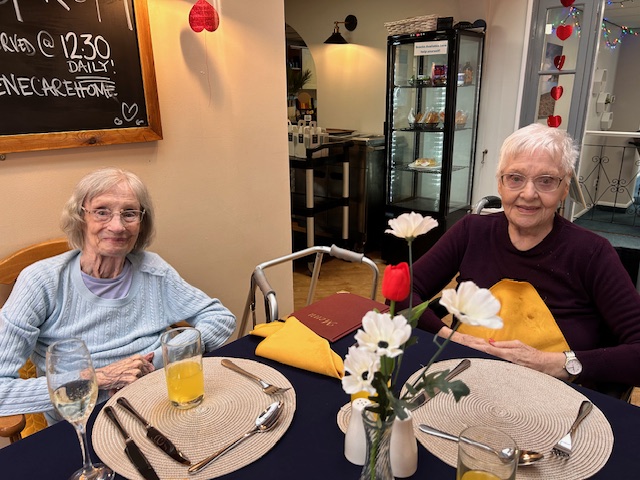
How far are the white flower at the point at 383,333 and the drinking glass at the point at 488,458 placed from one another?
272 mm

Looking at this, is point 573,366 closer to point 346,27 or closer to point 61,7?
point 61,7

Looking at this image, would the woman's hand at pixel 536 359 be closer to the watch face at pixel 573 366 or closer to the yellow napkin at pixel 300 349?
the watch face at pixel 573 366

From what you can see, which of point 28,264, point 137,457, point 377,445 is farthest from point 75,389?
point 28,264

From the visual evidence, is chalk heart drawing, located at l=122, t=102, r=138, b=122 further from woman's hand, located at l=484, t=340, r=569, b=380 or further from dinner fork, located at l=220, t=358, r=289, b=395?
woman's hand, located at l=484, t=340, r=569, b=380

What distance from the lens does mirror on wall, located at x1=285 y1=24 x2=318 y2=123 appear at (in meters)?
5.10

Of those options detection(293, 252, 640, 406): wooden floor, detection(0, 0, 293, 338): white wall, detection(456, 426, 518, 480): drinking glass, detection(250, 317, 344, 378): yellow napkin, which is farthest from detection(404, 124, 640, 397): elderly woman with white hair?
detection(293, 252, 640, 406): wooden floor

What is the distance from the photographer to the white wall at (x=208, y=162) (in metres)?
1.70

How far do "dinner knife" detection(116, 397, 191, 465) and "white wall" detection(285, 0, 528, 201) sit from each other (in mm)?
3675

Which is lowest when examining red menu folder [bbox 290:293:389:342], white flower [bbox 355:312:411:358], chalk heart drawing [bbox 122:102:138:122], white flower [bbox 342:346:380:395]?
red menu folder [bbox 290:293:389:342]

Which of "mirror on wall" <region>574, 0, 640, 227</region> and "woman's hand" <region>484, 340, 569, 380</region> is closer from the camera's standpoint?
"woman's hand" <region>484, 340, 569, 380</region>

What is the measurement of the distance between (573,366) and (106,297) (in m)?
1.34

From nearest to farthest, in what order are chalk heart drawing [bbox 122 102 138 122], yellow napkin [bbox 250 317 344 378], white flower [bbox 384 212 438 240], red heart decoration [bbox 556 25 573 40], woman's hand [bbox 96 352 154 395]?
white flower [bbox 384 212 438 240] → yellow napkin [bbox 250 317 344 378] → woman's hand [bbox 96 352 154 395] → chalk heart drawing [bbox 122 102 138 122] → red heart decoration [bbox 556 25 573 40]

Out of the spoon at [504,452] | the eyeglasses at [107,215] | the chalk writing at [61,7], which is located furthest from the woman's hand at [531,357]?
the chalk writing at [61,7]

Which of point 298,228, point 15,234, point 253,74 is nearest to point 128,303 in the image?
point 15,234
